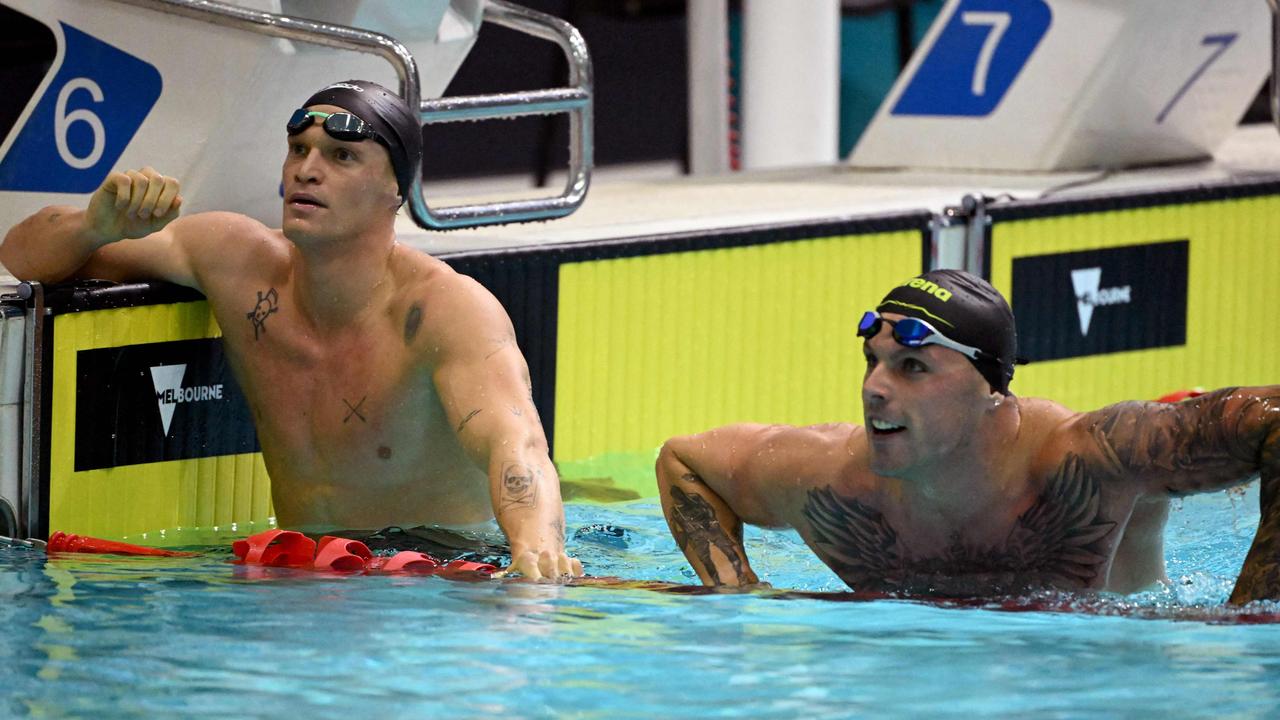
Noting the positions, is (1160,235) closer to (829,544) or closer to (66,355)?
(829,544)

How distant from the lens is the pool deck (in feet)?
17.5

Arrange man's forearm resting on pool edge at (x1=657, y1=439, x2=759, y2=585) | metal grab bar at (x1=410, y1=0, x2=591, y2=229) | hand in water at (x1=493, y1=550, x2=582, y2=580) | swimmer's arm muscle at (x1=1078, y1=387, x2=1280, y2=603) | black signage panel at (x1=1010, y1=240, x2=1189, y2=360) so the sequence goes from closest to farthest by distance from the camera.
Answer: swimmer's arm muscle at (x1=1078, y1=387, x2=1280, y2=603) → hand in water at (x1=493, y1=550, x2=582, y2=580) → man's forearm resting on pool edge at (x1=657, y1=439, x2=759, y2=585) → metal grab bar at (x1=410, y1=0, x2=591, y2=229) → black signage panel at (x1=1010, y1=240, x2=1189, y2=360)

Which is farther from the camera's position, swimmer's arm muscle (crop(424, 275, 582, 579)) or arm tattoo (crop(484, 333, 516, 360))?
arm tattoo (crop(484, 333, 516, 360))

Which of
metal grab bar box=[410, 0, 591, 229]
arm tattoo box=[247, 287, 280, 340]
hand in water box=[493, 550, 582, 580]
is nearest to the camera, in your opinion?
hand in water box=[493, 550, 582, 580]

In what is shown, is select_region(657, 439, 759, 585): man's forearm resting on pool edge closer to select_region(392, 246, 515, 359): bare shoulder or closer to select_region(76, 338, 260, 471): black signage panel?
select_region(392, 246, 515, 359): bare shoulder

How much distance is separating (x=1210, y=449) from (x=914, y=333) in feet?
1.78

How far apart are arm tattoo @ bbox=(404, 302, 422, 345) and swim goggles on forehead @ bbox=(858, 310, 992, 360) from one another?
106cm

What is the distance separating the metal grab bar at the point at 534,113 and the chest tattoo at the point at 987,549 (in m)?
1.34

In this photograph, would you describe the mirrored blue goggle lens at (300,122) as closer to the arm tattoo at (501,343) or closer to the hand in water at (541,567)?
the arm tattoo at (501,343)

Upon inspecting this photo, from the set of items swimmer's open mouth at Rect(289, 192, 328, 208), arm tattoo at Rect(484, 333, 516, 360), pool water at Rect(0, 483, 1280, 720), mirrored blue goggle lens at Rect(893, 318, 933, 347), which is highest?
swimmer's open mouth at Rect(289, 192, 328, 208)

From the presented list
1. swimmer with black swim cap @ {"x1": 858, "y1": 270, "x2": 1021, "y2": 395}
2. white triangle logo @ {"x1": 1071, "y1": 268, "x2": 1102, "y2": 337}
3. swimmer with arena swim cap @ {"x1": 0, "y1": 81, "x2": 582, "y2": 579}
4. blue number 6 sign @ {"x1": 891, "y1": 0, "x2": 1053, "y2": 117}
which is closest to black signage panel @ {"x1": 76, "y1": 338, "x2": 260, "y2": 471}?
swimmer with arena swim cap @ {"x1": 0, "y1": 81, "x2": 582, "y2": 579}

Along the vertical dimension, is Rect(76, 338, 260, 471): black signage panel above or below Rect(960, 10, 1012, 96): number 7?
below

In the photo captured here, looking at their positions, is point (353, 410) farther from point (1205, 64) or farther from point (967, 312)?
point (1205, 64)

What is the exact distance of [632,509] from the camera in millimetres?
5004
